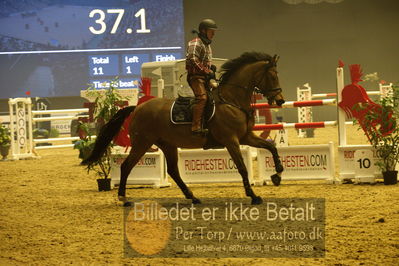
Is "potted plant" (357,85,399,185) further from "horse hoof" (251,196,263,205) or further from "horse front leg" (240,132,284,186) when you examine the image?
"horse hoof" (251,196,263,205)

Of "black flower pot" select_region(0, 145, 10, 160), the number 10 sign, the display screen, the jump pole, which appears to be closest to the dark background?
the display screen

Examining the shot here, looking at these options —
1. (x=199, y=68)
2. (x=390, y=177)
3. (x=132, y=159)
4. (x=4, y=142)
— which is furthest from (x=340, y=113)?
(x=4, y=142)

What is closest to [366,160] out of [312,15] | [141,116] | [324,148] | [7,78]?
[324,148]

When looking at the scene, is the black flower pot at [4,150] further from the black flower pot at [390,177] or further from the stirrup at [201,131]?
the black flower pot at [390,177]

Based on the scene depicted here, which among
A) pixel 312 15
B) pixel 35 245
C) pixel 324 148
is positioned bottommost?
pixel 35 245

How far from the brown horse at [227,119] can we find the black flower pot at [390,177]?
2003 millimetres

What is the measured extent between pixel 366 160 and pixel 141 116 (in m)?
3.24

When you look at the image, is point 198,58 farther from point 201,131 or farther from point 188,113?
point 201,131

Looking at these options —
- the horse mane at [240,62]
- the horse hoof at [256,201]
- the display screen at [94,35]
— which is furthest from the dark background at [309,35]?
the horse hoof at [256,201]

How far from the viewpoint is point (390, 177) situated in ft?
29.1

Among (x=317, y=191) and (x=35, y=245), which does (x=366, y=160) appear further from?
(x=35, y=245)

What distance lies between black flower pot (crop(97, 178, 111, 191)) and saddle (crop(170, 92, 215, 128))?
7.55 ft

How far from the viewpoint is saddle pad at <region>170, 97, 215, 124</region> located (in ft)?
25.4

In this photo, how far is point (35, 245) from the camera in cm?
568
